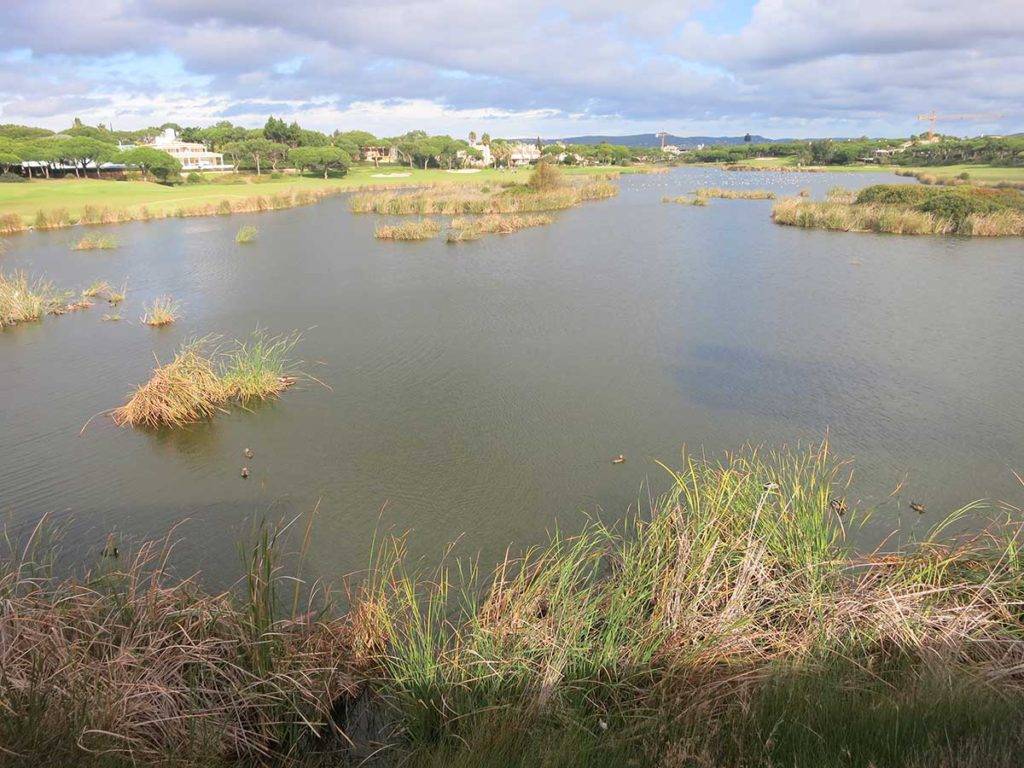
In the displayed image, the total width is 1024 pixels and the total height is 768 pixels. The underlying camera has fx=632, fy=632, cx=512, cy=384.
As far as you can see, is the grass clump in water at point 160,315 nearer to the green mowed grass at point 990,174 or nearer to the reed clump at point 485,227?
the reed clump at point 485,227

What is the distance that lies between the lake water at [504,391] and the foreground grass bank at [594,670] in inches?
67.2

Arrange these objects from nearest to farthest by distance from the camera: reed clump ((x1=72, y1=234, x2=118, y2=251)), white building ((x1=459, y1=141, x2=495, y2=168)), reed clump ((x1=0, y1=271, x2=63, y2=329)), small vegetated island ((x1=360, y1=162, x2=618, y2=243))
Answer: reed clump ((x1=0, y1=271, x2=63, y2=329)), reed clump ((x1=72, y1=234, x2=118, y2=251)), small vegetated island ((x1=360, y1=162, x2=618, y2=243)), white building ((x1=459, y1=141, x2=495, y2=168))

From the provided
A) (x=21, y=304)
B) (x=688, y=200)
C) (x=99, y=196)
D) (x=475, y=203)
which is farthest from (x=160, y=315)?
(x=688, y=200)

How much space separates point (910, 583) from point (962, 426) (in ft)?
17.3

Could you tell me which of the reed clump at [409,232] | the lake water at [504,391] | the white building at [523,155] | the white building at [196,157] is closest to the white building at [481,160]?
the white building at [523,155]

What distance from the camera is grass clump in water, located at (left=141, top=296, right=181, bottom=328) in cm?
1295

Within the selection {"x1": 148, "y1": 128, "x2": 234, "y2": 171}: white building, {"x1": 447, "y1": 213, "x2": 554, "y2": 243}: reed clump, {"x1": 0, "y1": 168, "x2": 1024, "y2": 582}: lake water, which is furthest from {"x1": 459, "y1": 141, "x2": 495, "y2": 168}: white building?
{"x1": 0, "y1": 168, "x2": 1024, "y2": 582}: lake water

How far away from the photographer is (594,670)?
3369 millimetres

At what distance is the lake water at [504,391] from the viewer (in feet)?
21.0

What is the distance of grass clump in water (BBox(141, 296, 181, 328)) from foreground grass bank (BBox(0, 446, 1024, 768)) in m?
9.94

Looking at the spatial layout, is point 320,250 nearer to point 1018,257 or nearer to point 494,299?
point 494,299

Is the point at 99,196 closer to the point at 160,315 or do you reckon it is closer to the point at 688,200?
the point at 160,315

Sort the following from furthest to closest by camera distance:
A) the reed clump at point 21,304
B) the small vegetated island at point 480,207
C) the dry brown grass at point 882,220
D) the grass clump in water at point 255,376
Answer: the small vegetated island at point 480,207 < the dry brown grass at point 882,220 < the reed clump at point 21,304 < the grass clump in water at point 255,376

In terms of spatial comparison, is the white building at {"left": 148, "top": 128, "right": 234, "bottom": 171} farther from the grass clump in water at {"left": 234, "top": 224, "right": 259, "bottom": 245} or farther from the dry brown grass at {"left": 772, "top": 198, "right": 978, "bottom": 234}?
the dry brown grass at {"left": 772, "top": 198, "right": 978, "bottom": 234}
